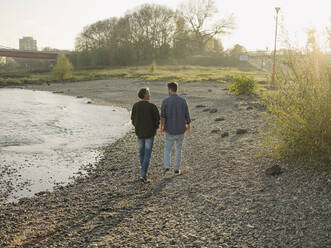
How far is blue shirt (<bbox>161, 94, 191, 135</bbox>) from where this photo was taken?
25.1ft

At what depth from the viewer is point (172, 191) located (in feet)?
23.6

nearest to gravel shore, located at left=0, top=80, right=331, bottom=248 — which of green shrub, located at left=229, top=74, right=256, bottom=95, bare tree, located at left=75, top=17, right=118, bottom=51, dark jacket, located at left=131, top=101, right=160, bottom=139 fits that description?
dark jacket, located at left=131, top=101, right=160, bottom=139

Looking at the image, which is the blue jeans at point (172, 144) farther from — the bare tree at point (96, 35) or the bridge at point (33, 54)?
the bridge at point (33, 54)

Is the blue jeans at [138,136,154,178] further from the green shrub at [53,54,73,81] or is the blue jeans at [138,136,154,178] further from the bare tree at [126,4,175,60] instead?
the bare tree at [126,4,175,60]

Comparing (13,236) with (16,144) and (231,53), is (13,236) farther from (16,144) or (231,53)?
(231,53)

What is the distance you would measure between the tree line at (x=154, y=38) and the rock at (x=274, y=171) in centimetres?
7870

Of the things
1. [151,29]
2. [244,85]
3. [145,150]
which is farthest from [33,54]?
[145,150]

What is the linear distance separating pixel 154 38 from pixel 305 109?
82112mm

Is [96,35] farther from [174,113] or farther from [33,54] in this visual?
[174,113]

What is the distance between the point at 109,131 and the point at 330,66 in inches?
483

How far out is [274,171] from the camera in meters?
7.14

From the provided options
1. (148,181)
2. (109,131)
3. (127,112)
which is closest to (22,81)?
(127,112)

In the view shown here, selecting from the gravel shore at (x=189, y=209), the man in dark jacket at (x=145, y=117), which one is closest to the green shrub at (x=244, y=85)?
the gravel shore at (x=189, y=209)

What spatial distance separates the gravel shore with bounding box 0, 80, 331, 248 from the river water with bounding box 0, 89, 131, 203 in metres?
1.16
